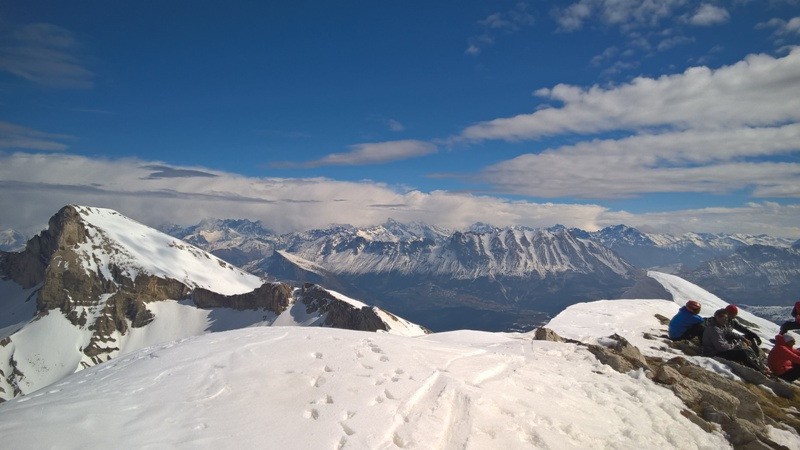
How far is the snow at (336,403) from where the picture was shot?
336 inches

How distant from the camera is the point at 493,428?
9500 mm

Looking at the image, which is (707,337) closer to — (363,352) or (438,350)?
(438,350)

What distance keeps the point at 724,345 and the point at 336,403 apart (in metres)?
17.3

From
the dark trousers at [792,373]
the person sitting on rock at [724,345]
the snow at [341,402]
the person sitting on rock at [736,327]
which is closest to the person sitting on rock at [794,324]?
the person sitting on rock at [736,327]

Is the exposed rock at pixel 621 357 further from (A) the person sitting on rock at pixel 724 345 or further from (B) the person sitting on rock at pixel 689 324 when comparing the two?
(B) the person sitting on rock at pixel 689 324

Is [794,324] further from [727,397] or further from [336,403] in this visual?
[336,403]

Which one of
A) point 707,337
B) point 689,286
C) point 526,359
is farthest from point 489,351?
point 689,286

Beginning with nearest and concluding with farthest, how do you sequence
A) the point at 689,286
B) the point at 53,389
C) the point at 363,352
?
the point at 53,389 < the point at 363,352 < the point at 689,286

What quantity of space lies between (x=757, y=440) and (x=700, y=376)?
15.8 ft

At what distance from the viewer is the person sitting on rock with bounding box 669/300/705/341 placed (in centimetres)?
2019

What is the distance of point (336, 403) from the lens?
10.1m

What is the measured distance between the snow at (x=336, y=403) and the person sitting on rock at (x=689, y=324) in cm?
870

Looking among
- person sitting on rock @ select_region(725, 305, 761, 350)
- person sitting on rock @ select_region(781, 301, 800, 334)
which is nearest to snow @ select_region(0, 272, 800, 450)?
person sitting on rock @ select_region(725, 305, 761, 350)

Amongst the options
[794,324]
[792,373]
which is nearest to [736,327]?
[794,324]
